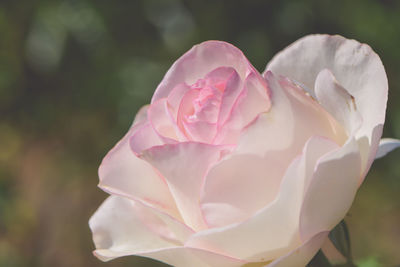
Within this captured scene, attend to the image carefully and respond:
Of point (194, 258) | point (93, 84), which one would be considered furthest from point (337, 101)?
point (93, 84)

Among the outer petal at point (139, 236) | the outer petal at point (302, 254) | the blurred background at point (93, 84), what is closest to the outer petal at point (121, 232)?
the outer petal at point (139, 236)

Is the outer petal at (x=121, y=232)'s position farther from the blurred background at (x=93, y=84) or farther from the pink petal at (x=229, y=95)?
the blurred background at (x=93, y=84)

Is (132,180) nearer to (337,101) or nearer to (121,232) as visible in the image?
(121,232)

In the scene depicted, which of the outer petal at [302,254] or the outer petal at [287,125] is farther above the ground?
the outer petal at [287,125]

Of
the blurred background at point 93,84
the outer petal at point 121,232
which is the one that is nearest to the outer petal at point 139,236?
the outer petal at point 121,232

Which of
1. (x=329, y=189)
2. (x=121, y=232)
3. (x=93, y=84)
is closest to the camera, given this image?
(x=329, y=189)

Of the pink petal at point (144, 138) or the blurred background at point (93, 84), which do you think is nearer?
the pink petal at point (144, 138)

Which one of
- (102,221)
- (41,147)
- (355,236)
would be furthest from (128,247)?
(41,147)

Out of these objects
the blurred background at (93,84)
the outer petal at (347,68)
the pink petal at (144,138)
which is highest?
the outer petal at (347,68)

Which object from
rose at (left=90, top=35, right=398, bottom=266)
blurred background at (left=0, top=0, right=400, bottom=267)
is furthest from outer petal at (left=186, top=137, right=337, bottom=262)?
blurred background at (left=0, top=0, right=400, bottom=267)
